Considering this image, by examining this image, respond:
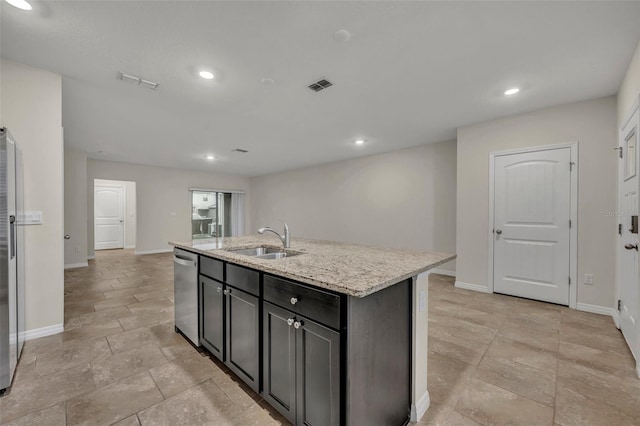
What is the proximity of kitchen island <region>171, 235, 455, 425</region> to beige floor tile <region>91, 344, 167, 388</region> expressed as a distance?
702 millimetres

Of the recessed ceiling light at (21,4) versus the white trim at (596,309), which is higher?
the recessed ceiling light at (21,4)

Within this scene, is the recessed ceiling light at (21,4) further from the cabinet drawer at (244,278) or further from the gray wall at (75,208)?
the gray wall at (75,208)

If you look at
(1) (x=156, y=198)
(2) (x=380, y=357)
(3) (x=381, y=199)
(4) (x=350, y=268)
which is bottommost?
(2) (x=380, y=357)

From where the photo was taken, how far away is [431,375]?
6.34 feet

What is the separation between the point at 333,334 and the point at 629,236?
2.83 m

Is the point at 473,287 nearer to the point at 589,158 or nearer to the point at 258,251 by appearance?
the point at 589,158

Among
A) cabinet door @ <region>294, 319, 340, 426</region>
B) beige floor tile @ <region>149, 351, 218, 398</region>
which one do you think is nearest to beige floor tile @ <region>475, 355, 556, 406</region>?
cabinet door @ <region>294, 319, 340, 426</region>

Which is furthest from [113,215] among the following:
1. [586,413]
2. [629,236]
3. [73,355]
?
[629,236]

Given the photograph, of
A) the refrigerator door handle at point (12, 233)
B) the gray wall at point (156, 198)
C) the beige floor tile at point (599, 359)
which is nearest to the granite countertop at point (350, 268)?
the refrigerator door handle at point (12, 233)

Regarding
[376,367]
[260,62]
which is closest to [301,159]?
[260,62]

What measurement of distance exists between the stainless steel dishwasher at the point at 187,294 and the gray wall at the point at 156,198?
5111mm

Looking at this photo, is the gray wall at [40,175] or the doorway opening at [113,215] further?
the doorway opening at [113,215]

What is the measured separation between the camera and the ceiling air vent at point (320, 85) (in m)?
2.64

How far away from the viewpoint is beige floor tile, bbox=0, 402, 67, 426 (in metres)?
1.46
